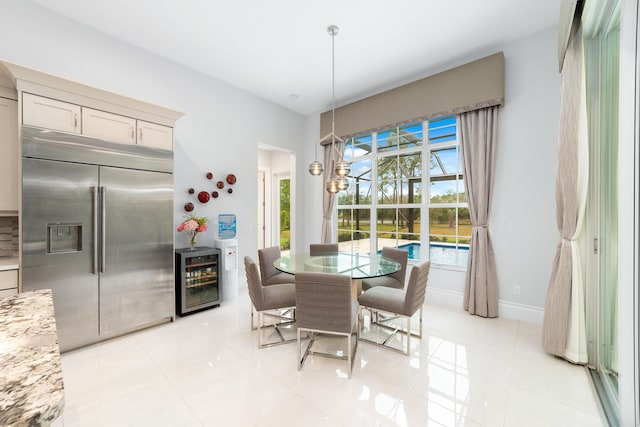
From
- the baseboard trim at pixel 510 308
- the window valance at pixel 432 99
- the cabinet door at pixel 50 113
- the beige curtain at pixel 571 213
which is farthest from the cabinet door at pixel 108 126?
the baseboard trim at pixel 510 308

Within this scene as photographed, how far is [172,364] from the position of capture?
2.40 meters

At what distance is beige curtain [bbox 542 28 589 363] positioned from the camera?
7.54 feet

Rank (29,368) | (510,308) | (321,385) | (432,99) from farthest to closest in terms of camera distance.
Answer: (432,99)
(510,308)
(321,385)
(29,368)

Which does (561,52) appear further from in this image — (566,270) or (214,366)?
(214,366)

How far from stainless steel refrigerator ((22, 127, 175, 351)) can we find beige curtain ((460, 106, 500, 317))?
366 cm

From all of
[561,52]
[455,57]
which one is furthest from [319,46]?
[561,52]

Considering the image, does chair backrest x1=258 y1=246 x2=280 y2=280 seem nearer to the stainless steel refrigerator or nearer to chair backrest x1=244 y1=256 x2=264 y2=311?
chair backrest x1=244 y1=256 x2=264 y2=311

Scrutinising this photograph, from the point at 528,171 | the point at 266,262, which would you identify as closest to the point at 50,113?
the point at 266,262

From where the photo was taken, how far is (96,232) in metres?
2.70

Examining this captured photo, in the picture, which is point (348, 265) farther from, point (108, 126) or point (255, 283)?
point (108, 126)

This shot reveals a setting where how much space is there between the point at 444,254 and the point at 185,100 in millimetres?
4235

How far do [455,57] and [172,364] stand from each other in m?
4.66

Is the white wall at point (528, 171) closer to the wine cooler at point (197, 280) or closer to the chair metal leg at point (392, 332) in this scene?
the chair metal leg at point (392, 332)

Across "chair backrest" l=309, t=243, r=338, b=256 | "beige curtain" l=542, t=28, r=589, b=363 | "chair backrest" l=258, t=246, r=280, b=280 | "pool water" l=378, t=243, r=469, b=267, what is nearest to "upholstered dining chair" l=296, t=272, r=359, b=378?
"chair backrest" l=258, t=246, r=280, b=280
